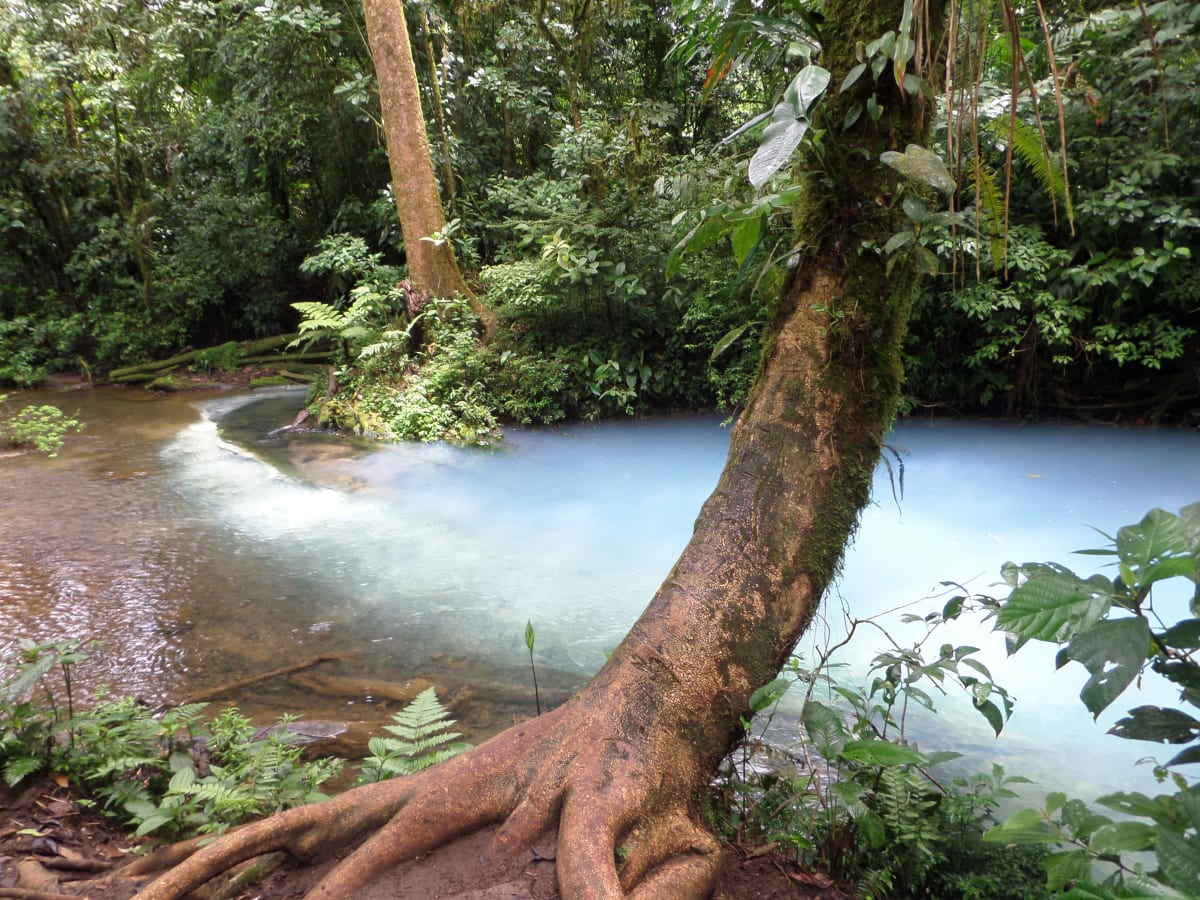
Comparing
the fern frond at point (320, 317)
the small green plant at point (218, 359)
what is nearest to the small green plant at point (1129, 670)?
the fern frond at point (320, 317)

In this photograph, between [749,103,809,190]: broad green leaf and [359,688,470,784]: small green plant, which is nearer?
[749,103,809,190]: broad green leaf

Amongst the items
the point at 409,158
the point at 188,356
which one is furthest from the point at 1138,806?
the point at 188,356

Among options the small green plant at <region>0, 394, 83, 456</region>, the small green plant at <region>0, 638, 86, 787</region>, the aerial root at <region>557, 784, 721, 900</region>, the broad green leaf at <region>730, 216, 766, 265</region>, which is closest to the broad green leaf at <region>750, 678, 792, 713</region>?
the aerial root at <region>557, 784, 721, 900</region>

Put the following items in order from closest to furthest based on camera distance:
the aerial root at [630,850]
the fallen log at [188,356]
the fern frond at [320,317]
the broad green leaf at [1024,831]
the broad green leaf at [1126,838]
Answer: the broad green leaf at [1126,838] < the broad green leaf at [1024,831] < the aerial root at [630,850] < the fern frond at [320,317] < the fallen log at [188,356]

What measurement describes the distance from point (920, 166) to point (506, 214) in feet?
31.8

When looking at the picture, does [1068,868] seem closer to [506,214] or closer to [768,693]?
[768,693]

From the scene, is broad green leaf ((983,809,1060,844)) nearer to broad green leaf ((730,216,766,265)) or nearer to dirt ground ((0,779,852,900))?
dirt ground ((0,779,852,900))

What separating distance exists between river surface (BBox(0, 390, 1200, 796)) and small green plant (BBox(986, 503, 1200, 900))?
45.8 inches

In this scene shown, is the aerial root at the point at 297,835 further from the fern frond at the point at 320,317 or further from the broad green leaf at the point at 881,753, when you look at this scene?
the fern frond at the point at 320,317

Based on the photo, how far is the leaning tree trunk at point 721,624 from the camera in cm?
153

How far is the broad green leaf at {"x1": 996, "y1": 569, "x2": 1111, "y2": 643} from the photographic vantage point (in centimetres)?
107

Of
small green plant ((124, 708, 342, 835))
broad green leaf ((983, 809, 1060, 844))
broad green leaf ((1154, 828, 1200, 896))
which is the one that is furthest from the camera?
small green plant ((124, 708, 342, 835))

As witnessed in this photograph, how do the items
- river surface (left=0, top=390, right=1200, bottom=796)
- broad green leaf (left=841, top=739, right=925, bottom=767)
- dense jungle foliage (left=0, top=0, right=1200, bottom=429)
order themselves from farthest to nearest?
dense jungle foliage (left=0, top=0, right=1200, bottom=429), river surface (left=0, top=390, right=1200, bottom=796), broad green leaf (left=841, top=739, right=925, bottom=767)

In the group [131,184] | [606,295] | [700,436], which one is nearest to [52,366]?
[131,184]
